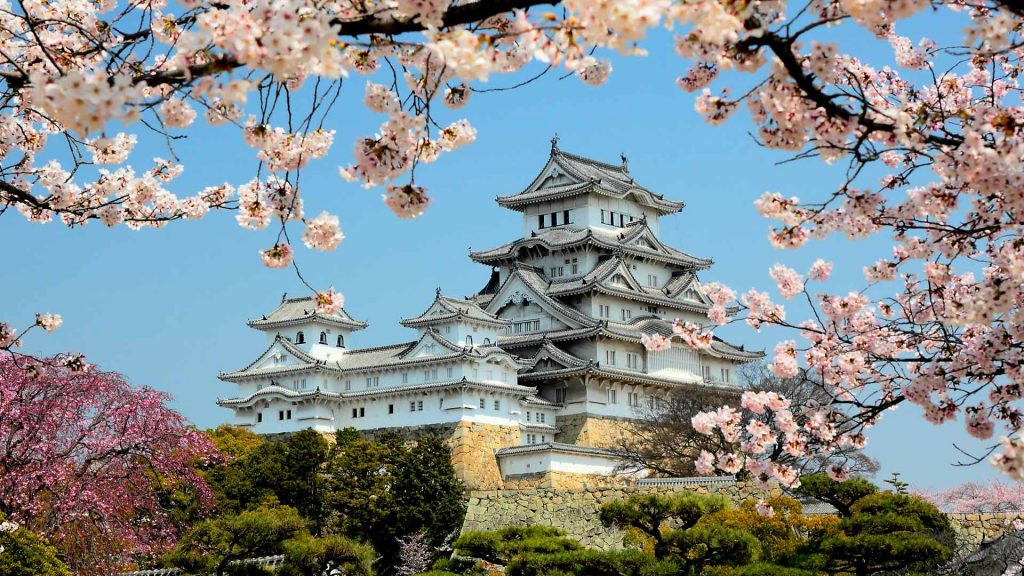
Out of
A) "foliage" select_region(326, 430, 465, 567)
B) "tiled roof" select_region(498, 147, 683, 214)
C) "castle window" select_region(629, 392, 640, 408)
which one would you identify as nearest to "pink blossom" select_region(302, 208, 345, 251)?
"foliage" select_region(326, 430, 465, 567)

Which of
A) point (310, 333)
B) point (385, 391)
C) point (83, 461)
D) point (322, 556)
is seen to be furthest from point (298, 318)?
point (83, 461)

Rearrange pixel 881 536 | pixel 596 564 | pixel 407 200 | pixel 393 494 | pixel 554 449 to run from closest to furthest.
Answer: pixel 407 200
pixel 881 536
pixel 596 564
pixel 393 494
pixel 554 449

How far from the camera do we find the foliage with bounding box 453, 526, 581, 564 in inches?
874

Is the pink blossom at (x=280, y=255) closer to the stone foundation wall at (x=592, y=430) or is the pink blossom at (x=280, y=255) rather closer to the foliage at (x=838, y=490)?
the foliage at (x=838, y=490)

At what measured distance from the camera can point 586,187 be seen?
4950 cm

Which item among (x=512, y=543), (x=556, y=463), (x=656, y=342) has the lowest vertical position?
(x=512, y=543)

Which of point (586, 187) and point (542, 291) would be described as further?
point (586, 187)

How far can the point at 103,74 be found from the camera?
171 inches

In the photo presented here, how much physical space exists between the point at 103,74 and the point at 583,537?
25.8m

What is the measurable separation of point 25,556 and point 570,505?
15268mm

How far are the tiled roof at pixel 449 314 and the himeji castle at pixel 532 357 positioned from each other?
8 centimetres

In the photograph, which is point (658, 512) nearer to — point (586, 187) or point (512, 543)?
point (512, 543)

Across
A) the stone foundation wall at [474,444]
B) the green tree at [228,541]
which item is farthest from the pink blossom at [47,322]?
the stone foundation wall at [474,444]

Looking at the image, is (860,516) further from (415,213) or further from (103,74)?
(103,74)
